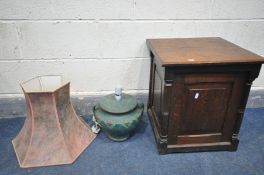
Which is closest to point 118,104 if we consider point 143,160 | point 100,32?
point 143,160

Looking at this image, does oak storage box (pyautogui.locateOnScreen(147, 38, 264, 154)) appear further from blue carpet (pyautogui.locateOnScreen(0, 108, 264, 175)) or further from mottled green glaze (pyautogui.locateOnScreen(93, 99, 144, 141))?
mottled green glaze (pyautogui.locateOnScreen(93, 99, 144, 141))

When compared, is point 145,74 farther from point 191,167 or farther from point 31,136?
point 31,136

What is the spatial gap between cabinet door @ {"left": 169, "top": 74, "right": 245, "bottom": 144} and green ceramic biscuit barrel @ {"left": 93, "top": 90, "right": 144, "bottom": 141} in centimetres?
26

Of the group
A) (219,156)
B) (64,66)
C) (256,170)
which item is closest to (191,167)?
(219,156)

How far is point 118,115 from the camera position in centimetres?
151

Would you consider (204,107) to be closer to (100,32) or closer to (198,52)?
(198,52)

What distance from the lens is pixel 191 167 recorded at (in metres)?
1.41

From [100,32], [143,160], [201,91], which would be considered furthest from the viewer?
[100,32]

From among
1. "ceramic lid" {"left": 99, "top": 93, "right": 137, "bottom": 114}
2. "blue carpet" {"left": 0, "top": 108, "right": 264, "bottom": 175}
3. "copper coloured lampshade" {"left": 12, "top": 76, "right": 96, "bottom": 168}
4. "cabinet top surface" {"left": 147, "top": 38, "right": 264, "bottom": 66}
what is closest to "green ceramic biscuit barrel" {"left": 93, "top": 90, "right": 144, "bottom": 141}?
"ceramic lid" {"left": 99, "top": 93, "right": 137, "bottom": 114}

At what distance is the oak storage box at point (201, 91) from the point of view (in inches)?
49.6

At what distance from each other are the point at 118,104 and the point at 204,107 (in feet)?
1.77

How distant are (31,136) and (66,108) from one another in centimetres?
26

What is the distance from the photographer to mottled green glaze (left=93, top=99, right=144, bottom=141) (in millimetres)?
1482

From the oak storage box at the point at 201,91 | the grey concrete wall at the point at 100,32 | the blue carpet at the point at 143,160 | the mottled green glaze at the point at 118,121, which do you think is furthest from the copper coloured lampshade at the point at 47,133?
the oak storage box at the point at 201,91
